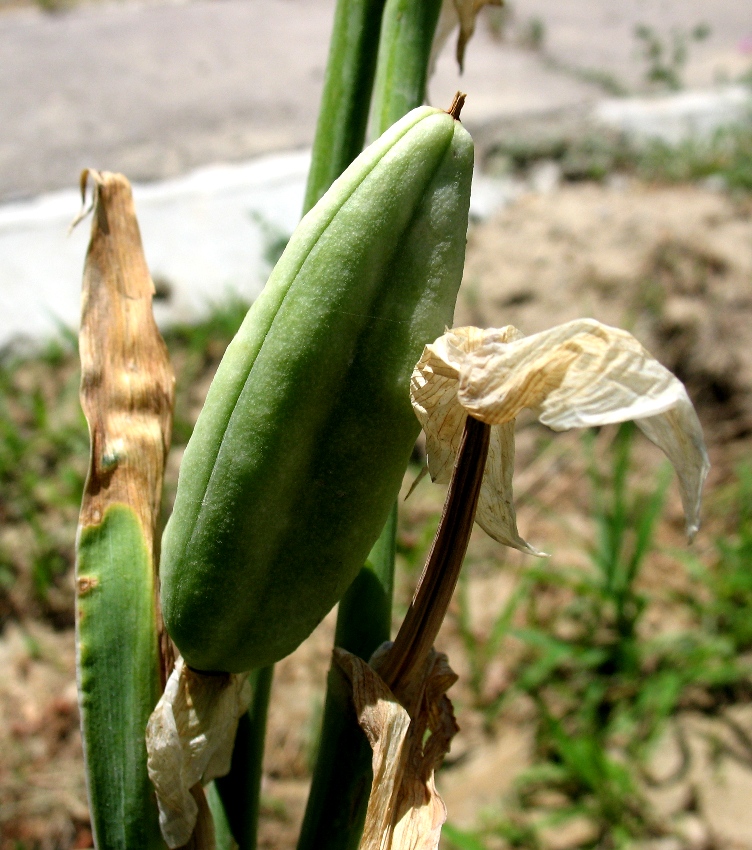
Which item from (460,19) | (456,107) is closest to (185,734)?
(456,107)

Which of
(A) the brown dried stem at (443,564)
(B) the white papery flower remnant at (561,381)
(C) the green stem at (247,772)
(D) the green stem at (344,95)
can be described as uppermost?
(D) the green stem at (344,95)

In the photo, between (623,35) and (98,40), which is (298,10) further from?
(623,35)

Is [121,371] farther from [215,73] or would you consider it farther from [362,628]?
[215,73]

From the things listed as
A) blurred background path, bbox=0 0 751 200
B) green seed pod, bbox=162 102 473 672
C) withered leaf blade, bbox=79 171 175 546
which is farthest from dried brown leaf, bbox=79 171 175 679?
blurred background path, bbox=0 0 751 200

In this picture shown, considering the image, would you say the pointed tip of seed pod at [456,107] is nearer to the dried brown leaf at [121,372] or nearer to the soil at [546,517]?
the dried brown leaf at [121,372]

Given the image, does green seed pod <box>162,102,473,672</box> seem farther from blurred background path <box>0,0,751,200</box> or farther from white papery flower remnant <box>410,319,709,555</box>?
blurred background path <box>0,0,751,200</box>

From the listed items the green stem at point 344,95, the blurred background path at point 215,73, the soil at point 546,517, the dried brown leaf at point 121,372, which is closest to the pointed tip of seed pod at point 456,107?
the green stem at point 344,95
